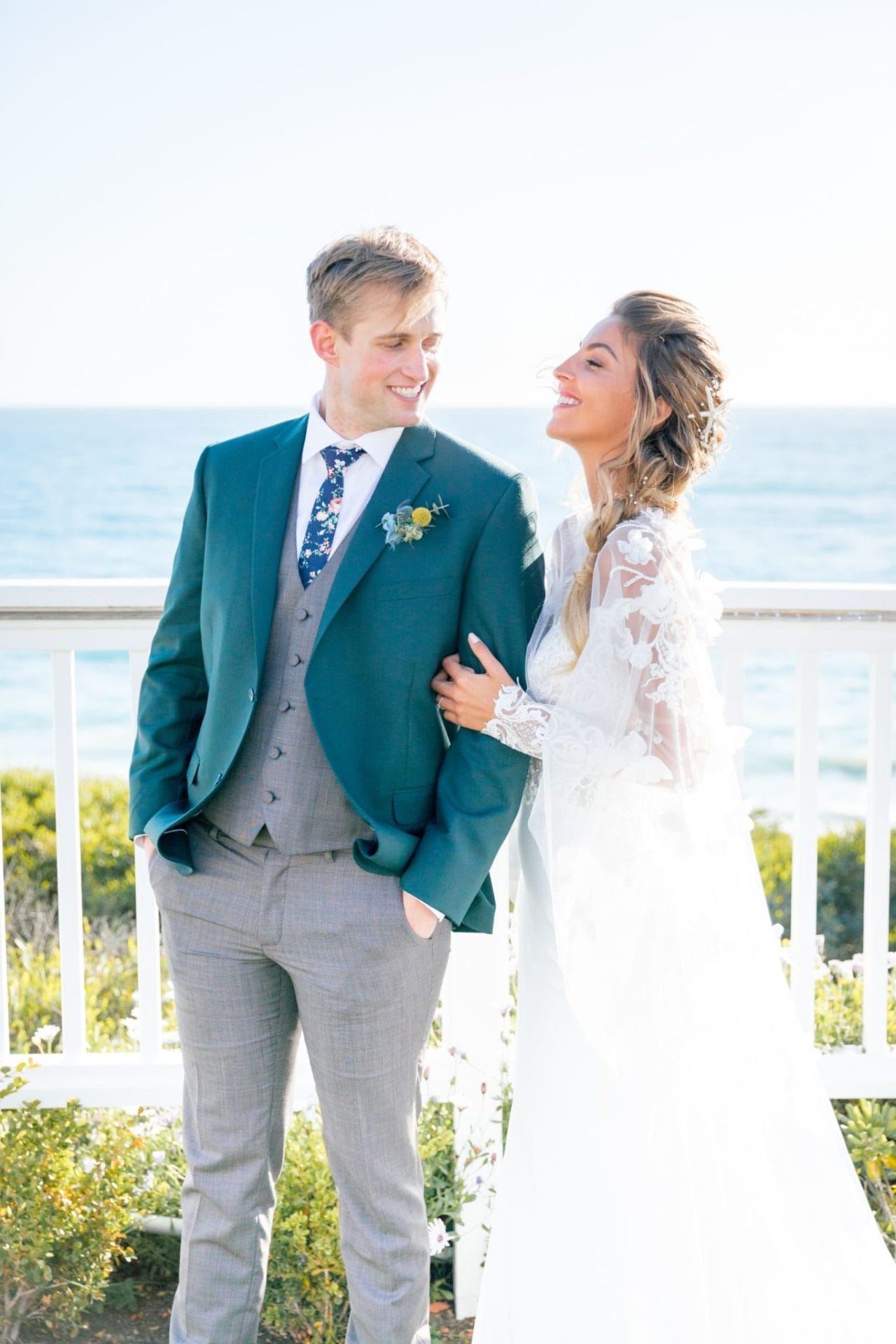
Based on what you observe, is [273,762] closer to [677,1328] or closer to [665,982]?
[665,982]

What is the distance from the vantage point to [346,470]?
7.20 feet

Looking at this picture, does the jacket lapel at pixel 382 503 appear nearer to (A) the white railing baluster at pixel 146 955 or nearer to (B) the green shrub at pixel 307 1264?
(A) the white railing baluster at pixel 146 955

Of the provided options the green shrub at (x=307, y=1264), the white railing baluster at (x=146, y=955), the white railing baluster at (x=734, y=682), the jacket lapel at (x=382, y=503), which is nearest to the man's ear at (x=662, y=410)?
the jacket lapel at (x=382, y=503)

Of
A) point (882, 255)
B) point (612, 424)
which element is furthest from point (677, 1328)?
point (882, 255)

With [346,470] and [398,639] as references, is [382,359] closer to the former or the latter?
[346,470]

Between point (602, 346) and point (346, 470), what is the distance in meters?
0.49

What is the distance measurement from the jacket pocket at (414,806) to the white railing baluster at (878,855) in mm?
1095

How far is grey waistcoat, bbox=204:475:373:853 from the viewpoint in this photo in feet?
6.93

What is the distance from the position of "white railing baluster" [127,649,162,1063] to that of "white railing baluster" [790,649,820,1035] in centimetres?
136

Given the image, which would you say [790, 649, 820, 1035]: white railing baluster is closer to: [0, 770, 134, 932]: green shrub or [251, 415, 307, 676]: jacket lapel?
[251, 415, 307, 676]: jacket lapel

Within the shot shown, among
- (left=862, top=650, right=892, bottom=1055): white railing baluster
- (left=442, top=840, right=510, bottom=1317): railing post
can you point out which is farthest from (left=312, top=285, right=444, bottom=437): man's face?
(left=862, top=650, right=892, bottom=1055): white railing baluster

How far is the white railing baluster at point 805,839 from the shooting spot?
2.88 metres

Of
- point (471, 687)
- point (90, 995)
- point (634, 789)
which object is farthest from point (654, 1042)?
point (90, 995)

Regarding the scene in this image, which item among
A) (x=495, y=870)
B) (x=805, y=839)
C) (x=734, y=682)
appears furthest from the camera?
(x=805, y=839)
